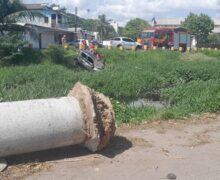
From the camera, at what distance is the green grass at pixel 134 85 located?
1015 centimetres

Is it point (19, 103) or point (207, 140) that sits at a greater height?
point (19, 103)

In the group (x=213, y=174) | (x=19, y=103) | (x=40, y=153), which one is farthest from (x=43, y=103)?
(x=213, y=174)

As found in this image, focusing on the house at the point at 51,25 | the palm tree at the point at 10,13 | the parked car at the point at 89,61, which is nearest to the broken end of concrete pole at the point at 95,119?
the parked car at the point at 89,61

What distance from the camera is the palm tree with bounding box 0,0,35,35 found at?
22359mm

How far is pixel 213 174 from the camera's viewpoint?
5691 millimetres

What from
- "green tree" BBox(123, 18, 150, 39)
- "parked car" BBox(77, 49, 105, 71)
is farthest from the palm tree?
"green tree" BBox(123, 18, 150, 39)

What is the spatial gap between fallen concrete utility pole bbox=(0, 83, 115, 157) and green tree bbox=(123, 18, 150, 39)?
91.6 meters

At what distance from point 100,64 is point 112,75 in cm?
541

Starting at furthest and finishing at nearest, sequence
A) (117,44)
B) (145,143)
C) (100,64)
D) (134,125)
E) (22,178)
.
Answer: (117,44), (100,64), (134,125), (145,143), (22,178)

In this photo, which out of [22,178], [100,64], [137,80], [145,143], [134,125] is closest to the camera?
[22,178]

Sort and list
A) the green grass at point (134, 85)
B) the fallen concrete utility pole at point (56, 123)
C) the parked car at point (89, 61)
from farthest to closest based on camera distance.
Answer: the parked car at point (89, 61) < the green grass at point (134, 85) < the fallen concrete utility pole at point (56, 123)

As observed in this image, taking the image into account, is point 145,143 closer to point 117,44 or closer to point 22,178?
point 22,178

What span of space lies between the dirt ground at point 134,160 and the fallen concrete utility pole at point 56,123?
22 cm

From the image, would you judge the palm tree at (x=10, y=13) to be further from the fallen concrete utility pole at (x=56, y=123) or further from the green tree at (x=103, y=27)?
the green tree at (x=103, y=27)
